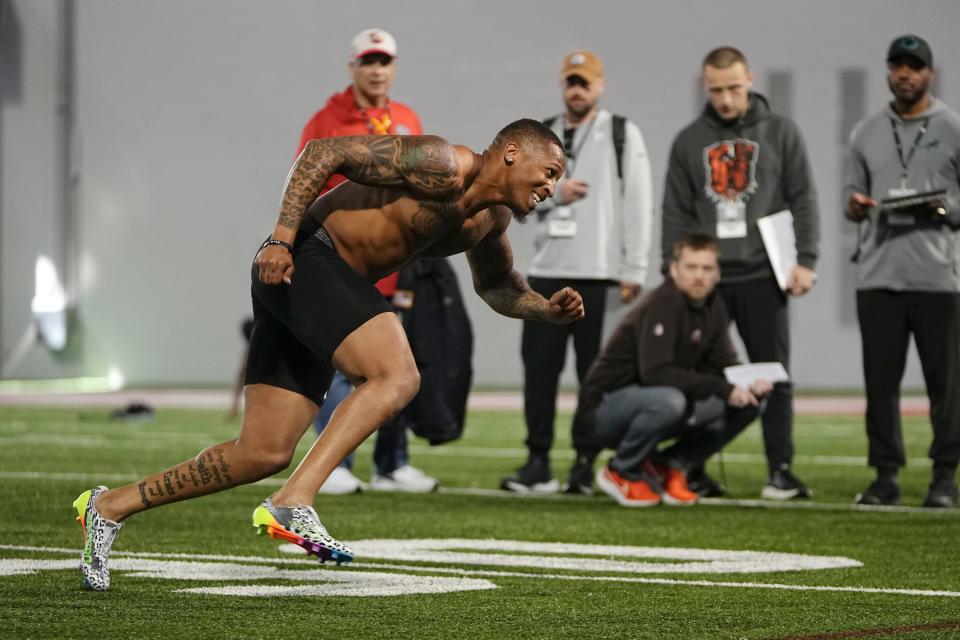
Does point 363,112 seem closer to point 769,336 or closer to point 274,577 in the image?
point 769,336

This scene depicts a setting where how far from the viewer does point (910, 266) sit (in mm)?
8859

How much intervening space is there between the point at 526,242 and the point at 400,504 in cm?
1570

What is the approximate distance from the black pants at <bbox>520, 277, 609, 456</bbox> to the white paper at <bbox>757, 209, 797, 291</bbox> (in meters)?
0.94

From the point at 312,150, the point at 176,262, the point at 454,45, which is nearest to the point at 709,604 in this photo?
the point at 312,150

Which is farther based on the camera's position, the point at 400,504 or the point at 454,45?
the point at 454,45

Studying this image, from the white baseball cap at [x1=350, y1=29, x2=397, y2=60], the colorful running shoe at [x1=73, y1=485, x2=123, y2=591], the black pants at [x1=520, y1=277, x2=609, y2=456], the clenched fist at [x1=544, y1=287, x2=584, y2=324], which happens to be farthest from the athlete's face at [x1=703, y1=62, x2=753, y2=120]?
the colorful running shoe at [x1=73, y1=485, x2=123, y2=591]

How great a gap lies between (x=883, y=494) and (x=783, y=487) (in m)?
0.60

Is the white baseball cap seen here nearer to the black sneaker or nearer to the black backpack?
the black backpack

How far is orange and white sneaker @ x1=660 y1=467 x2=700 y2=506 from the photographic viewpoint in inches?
355

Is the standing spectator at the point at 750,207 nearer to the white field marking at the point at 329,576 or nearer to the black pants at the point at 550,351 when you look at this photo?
the black pants at the point at 550,351

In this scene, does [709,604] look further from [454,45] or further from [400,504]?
[454,45]

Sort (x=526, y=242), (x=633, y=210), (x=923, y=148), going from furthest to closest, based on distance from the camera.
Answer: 1. (x=526, y=242)
2. (x=633, y=210)
3. (x=923, y=148)

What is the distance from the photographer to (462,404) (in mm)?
9844

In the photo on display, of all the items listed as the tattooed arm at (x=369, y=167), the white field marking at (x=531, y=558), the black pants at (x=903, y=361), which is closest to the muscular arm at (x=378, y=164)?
the tattooed arm at (x=369, y=167)
